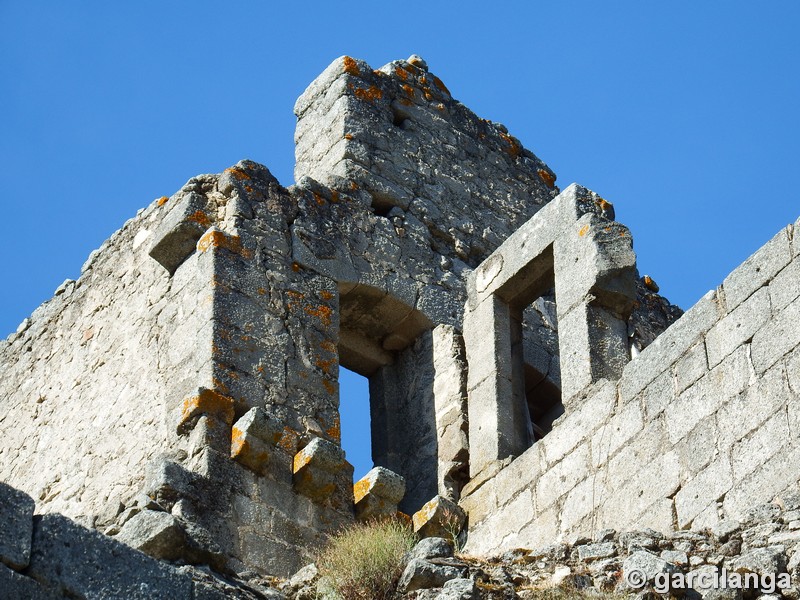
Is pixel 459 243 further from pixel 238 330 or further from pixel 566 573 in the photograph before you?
pixel 566 573

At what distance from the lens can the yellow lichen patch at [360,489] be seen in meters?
10.1

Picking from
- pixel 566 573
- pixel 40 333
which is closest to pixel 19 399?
pixel 40 333

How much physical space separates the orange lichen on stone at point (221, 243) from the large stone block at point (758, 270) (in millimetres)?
3192

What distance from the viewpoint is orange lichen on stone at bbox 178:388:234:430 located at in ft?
32.4

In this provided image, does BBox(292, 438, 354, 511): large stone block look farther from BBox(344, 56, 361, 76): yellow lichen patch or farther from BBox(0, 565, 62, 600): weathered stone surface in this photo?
BBox(0, 565, 62, 600): weathered stone surface

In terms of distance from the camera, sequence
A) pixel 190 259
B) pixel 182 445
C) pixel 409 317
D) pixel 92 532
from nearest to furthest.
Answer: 1. pixel 92 532
2. pixel 182 445
3. pixel 190 259
4. pixel 409 317

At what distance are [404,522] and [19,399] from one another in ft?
12.1

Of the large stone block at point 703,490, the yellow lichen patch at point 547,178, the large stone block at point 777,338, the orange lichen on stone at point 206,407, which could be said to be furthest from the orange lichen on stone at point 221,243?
the yellow lichen patch at point 547,178

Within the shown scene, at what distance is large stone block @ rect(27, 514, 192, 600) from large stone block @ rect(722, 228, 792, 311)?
3.79m

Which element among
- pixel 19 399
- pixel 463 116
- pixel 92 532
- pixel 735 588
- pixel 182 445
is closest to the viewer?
pixel 92 532

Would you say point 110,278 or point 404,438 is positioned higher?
point 110,278

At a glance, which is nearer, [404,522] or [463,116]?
[404,522]

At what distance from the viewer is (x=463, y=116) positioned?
13508 millimetres

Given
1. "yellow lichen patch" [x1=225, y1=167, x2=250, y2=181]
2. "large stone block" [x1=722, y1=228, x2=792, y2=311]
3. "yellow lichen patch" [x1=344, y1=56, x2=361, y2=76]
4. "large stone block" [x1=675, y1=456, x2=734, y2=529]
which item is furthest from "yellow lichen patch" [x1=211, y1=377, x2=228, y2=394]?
"yellow lichen patch" [x1=344, y1=56, x2=361, y2=76]
